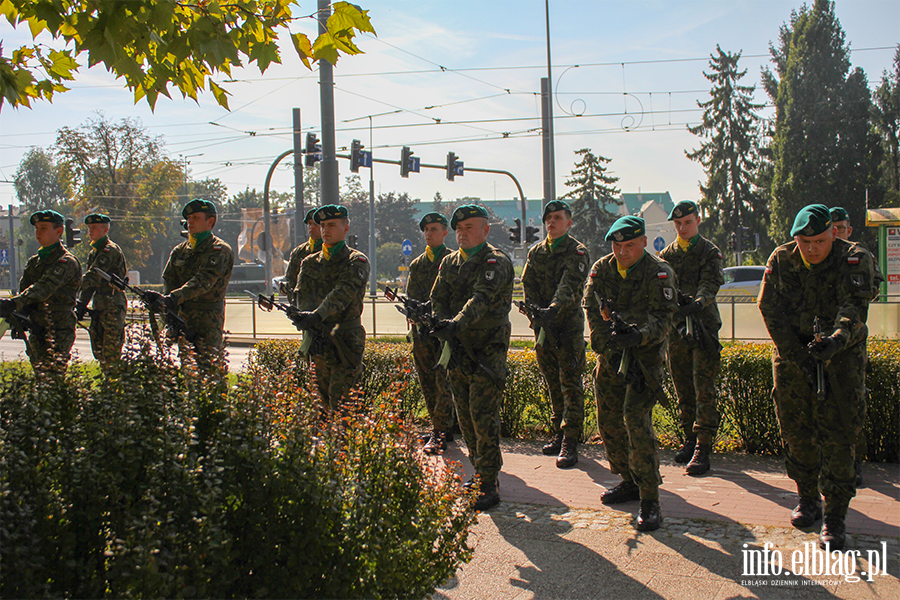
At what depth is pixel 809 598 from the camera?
369 centimetres

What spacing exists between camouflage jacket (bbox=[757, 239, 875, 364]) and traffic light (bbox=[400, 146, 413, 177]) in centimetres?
2222

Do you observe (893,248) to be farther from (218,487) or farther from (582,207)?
(582,207)

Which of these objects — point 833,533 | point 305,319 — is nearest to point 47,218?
point 305,319

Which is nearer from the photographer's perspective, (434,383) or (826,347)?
(826,347)

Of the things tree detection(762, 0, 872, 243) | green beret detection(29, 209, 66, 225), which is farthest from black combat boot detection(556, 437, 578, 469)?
tree detection(762, 0, 872, 243)

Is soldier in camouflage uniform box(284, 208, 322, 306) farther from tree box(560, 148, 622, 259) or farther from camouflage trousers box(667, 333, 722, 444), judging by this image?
tree box(560, 148, 622, 259)

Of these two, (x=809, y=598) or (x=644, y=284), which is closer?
(x=809, y=598)

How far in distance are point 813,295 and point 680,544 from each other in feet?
5.84

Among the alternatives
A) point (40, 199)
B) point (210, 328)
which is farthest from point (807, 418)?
point (40, 199)

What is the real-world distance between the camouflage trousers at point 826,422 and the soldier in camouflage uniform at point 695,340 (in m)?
1.33

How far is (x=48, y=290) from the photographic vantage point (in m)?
7.88

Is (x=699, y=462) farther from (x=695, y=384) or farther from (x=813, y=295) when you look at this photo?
(x=813, y=295)

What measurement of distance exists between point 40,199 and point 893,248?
4433 inches

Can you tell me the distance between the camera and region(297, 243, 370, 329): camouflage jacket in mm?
6285
